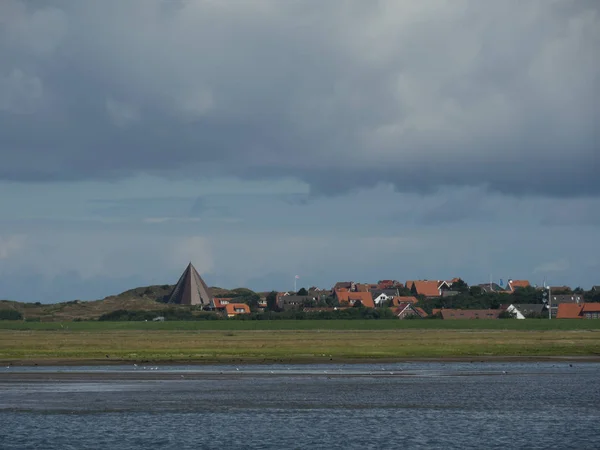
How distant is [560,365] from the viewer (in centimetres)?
7194

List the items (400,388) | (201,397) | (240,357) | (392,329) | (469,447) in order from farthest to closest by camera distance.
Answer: (392,329) < (240,357) < (400,388) < (201,397) < (469,447)

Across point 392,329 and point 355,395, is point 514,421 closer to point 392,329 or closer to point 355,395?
point 355,395

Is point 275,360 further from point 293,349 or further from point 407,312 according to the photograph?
point 407,312

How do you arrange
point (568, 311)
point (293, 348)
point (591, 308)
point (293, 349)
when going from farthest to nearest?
point (568, 311)
point (591, 308)
point (293, 348)
point (293, 349)

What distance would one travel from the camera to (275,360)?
7838cm

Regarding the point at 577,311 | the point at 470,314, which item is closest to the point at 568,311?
the point at 577,311

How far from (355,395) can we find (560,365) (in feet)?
94.2

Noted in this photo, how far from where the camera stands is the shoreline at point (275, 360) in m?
75.2

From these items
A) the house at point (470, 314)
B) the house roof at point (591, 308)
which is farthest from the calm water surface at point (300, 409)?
the house roof at point (591, 308)

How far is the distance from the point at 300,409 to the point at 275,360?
35.1 meters

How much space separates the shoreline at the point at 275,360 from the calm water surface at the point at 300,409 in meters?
8.62

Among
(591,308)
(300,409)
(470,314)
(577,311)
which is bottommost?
(300,409)

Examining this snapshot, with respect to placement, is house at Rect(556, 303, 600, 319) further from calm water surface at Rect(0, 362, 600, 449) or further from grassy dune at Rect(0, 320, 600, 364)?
calm water surface at Rect(0, 362, 600, 449)

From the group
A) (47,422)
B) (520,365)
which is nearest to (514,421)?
(47,422)
